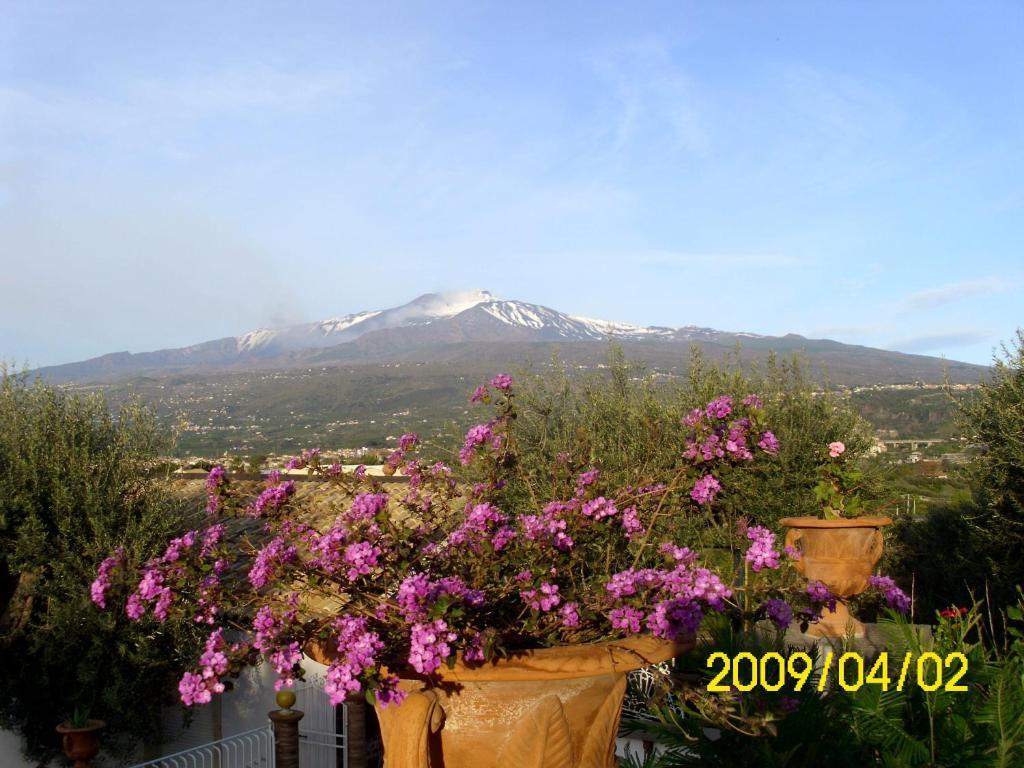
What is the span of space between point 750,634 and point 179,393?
11320 centimetres

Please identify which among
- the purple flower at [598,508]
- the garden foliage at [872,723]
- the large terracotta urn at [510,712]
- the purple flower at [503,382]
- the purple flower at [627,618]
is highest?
the purple flower at [503,382]

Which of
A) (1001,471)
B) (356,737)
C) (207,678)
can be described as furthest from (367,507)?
(1001,471)

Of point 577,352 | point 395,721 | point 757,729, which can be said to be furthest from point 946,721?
point 577,352

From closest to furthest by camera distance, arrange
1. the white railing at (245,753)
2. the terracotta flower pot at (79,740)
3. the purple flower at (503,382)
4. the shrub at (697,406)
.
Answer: the purple flower at (503,382) → the terracotta flower pot at (79,740) → the white railing at (245,753) → the shrub at (697,406)

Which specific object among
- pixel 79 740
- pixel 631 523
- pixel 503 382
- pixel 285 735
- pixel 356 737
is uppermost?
pixel 503 382

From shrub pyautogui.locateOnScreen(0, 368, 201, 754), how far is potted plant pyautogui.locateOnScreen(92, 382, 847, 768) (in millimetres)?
8196

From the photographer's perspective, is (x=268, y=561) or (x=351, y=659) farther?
(x=268, y=561)

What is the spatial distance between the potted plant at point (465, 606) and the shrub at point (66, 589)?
8.20 m

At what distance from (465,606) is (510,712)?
0.40 m

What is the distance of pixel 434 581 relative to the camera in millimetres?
3281

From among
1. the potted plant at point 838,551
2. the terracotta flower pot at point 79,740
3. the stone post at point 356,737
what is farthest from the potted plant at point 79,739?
the potted plant at point 838,551

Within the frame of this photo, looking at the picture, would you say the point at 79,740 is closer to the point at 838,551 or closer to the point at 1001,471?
the point at 838,551

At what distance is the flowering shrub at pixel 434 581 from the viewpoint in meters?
2.99

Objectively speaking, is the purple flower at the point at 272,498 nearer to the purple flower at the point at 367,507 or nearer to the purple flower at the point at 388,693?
the purple flower at the point at 367,507
